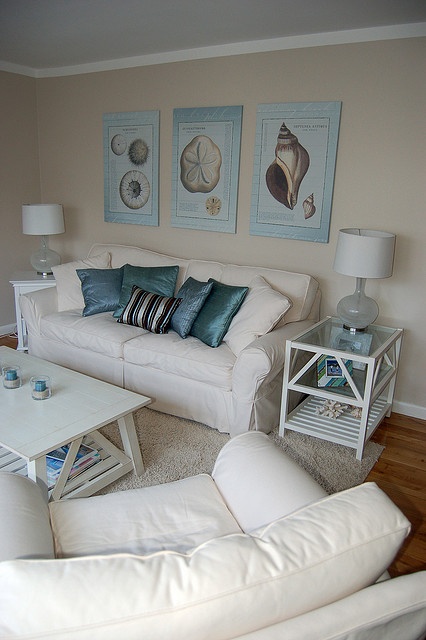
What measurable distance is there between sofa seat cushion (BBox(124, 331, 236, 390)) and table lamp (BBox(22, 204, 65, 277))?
5.39ft

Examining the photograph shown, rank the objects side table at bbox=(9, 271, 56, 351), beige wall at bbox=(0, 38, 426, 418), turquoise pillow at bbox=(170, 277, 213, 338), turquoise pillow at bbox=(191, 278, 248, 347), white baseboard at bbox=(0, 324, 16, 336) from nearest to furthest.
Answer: beige wall at bbox=(0, 38, 426, 418) < turquoise pillow at bbox=(191, 278, 248, 347) < turquoise pillow at bbox=(170, 277, 213, 338) < side table at bbox=(9, 271, 56, 351) < white baseboard at bbox=(0, 324, 16, 336)

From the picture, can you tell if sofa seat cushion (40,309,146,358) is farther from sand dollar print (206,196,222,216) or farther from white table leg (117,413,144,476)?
sand dollar print (206,196,222,216)

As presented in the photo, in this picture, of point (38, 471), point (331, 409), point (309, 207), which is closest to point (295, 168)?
point (309, 207)

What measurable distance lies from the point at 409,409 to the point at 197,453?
1558 mm

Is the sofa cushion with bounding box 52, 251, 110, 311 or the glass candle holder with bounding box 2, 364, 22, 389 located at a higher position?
the sofa cushion with bounding box 52, 251, 110, 311

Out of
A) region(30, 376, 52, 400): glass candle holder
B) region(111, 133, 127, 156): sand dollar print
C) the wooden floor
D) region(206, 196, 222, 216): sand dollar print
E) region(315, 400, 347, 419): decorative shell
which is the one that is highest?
region(111, 133, 127, 156): sand dollar print

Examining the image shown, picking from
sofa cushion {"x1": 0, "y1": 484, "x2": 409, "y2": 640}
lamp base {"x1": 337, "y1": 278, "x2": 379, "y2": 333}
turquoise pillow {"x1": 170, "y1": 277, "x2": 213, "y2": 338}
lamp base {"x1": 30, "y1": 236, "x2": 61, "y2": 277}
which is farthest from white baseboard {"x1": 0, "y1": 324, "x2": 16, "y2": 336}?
sofa cushion {"x1": 0, "y1": 484, "x2": 409, "y2": 640}

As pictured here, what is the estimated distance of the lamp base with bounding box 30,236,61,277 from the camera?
4492 millimetres

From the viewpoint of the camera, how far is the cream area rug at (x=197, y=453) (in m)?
2.57

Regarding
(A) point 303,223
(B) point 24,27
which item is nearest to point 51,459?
(A) point 303,223

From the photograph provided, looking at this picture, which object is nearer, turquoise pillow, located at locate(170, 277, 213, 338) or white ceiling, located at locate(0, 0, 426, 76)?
white ceiling, located at locate(0, 0, 426, 76)

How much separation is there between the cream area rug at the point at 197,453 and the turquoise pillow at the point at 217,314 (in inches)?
22.1

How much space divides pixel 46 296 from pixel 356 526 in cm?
331

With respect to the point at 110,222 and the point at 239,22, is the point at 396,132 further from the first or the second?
the point at 110,222
